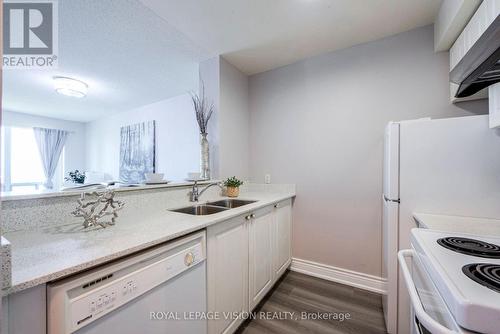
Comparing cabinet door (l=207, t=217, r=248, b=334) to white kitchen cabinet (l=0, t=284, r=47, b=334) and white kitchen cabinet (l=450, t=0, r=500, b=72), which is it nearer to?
white kitchen cabinet (l=0, t=284, r=47, b=334)

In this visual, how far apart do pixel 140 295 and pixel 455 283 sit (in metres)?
1.10

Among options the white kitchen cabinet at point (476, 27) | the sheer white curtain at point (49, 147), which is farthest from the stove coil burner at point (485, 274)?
the sheer white curtain at point (49, 147)

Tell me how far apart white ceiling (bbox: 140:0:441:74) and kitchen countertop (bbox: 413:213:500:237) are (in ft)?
5.15

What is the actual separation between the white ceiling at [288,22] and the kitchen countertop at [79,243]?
160cm

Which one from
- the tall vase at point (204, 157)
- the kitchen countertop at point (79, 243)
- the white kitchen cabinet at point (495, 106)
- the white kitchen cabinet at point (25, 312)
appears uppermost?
the white kitchen cabinet at point (495, 106)

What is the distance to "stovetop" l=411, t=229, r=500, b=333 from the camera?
515 mm

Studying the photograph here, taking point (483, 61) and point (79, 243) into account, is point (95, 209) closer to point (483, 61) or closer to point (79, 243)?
point (79, 243)

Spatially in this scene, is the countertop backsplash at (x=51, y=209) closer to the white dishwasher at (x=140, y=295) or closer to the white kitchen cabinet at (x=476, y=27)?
the white dishwasher at (x=140, y=295)

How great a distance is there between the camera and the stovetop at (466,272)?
1.69ft

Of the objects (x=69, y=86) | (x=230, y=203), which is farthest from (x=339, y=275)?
(x=69, y=86)

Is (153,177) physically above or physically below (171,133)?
below

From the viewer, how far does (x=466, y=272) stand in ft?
2.20

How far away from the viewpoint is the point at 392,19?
1741 mm

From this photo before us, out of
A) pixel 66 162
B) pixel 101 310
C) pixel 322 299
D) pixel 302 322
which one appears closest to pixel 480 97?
pixel 322 299
